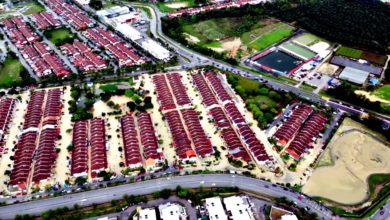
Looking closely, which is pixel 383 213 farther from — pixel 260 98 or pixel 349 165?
pixel 260 98

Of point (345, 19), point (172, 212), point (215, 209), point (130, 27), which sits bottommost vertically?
point (172, 212)

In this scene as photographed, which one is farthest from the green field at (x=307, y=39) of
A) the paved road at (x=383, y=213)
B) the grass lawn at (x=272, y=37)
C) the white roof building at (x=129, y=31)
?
the paved road at (x=383, y=213)

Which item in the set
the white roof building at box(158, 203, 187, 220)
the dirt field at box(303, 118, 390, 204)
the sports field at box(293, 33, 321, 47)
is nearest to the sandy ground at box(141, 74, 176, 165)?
the white roof building at box(158, 203, 187, 220)

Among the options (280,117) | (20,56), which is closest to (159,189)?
(280,117)

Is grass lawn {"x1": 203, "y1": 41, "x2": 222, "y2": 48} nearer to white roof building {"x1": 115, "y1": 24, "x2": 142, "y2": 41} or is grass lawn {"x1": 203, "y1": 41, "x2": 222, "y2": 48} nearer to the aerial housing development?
the aerial housing development

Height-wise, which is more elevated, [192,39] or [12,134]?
[192,39]

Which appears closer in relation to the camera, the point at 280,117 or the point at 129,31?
the point at 280,117

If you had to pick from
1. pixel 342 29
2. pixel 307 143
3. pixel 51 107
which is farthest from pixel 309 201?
pixel 342 29

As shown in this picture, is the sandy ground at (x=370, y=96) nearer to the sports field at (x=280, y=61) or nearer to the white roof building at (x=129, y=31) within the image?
the sports field at (x=280, y=61)
